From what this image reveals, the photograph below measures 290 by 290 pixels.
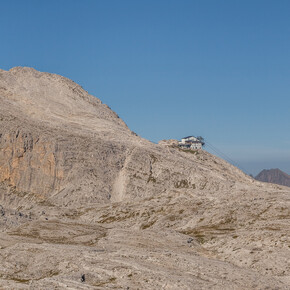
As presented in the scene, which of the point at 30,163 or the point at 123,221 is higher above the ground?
the point at 30,163

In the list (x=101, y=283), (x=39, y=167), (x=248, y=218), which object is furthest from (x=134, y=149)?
(x=101, y=283)

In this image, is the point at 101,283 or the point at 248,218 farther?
the point at 248,218

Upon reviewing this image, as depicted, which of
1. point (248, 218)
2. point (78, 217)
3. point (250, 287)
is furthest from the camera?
point (78, 217)

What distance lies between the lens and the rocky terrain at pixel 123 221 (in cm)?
8169

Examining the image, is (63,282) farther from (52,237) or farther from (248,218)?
(248,218)

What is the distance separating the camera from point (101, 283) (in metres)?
76.9

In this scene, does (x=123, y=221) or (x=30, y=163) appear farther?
(x=30, y=163)

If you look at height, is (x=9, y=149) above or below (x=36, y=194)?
above

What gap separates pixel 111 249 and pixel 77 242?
13.0m

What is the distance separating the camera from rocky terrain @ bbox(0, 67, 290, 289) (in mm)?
81688

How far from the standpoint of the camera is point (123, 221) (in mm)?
141250

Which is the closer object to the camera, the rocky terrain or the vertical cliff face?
the rocky terrain

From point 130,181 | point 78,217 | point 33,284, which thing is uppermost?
point 130,181

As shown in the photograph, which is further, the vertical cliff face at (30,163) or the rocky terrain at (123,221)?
the vertical cliff face at (30,163)
